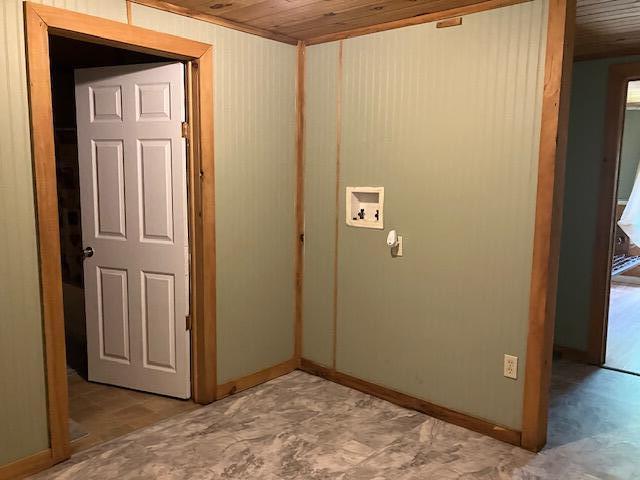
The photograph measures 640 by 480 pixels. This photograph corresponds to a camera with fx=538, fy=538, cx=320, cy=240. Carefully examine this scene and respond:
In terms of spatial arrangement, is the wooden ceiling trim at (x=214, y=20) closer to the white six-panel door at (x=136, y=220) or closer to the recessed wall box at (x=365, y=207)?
the white six-panel door at (x=136, y=220)

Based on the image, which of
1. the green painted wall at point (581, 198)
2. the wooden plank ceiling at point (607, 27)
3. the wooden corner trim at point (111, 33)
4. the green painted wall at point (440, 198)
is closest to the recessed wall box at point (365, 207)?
the green painted wall at point (440, 198)

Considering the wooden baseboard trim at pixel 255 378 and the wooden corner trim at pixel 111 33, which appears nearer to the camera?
the wooden corner trim at pixel 111 33

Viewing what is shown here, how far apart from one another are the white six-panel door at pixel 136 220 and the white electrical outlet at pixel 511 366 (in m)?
1.79

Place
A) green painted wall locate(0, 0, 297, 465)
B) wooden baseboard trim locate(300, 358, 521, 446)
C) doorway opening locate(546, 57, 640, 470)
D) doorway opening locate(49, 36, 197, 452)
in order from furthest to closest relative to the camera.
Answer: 1. doorway opening locate(546, 57, 640, 470)
2. doorway opening locate(49, 36, 197, 452)
3. wooden baseboard trim locate(300, 358, 521, 446)
4. green painted wall locate(0, 0, 297, 465)

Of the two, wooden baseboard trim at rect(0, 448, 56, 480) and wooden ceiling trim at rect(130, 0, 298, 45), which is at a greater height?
wooden ceiling trim at rect(130, 0, 298, 45)

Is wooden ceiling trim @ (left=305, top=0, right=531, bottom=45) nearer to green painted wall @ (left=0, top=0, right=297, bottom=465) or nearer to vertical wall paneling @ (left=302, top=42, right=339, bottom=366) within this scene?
vertical wall paneling @ (left=302, top=42, right=339, bottom=366)

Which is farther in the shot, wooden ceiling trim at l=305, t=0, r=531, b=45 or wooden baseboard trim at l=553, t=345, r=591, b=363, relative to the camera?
wooden baseboard trim at l=553, t=345, r=591, b=363

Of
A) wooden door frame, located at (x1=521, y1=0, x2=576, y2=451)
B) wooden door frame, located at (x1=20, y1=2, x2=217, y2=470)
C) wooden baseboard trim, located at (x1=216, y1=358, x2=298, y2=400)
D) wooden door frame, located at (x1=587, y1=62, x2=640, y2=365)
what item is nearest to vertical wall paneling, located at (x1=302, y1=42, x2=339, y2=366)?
wooden baseboard trim, located at (x1=216, y1=358, x2=298, y2=400)

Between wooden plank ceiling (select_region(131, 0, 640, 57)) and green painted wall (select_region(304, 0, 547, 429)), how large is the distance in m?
0.13

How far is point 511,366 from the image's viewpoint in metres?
2.74

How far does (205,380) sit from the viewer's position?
3.16 m

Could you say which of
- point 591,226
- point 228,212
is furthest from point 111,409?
point 591,226

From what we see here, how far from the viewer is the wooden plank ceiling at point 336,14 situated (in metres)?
2.70

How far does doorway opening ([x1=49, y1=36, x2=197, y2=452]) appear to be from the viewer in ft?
9.84
